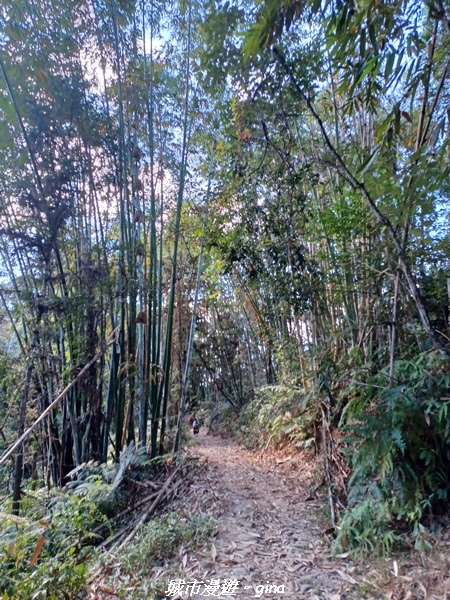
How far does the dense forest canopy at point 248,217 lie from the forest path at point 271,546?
0.26 m

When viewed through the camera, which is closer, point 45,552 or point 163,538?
point 45,552

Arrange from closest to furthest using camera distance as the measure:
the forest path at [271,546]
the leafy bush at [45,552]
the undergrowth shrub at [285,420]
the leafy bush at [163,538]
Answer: the leafy bush at [45,552]
the forest path at [271,546]
the leafy bush at [163,538]
the undergrowth shrub at [285,420]

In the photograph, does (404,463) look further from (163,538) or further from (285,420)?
(285,420)

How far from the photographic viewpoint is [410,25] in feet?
5.24

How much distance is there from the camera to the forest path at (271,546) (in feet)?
5.77

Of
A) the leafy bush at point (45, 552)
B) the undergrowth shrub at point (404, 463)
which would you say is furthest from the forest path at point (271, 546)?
the leafy bush at point (45, 552)

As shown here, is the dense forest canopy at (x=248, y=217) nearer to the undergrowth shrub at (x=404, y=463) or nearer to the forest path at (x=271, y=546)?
the undergrowth shrub at (x=404, y=463)

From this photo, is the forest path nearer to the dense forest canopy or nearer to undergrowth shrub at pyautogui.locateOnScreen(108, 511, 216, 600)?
undergrowth shrub at pyautogui.locateOnScreen(108, 511, 216, 600)

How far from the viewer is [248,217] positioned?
14.1 feet

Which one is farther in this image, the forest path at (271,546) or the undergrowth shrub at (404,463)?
the undergrowth shrub at (404,463)

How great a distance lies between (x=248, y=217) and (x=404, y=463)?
3098 mm

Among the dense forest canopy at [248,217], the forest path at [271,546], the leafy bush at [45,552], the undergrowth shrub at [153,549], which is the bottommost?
the forest path at [271,546]

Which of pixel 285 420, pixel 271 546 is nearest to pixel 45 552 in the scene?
pixel 271 546

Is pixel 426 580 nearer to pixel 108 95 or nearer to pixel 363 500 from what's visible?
pixel 363 500
